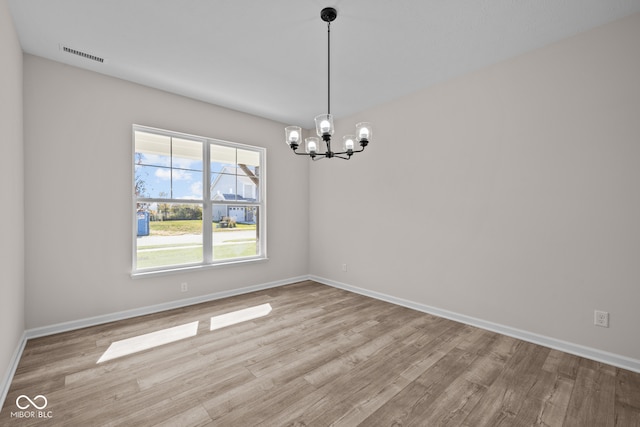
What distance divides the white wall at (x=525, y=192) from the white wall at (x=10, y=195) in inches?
150

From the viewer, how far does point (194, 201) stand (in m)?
4.00

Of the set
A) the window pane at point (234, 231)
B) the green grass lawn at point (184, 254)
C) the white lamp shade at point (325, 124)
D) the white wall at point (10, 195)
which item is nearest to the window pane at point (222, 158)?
the window pane at point (234, 231)

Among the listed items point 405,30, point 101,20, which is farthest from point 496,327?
point 101,20

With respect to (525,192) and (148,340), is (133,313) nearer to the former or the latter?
(148,340)

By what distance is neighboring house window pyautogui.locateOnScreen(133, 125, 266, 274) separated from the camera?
3.63 meters

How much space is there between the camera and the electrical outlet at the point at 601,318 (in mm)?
2445

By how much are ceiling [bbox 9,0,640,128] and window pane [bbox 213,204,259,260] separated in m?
1.78

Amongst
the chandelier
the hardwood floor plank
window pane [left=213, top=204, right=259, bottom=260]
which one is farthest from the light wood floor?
the chandelier

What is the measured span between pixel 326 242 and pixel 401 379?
301cm

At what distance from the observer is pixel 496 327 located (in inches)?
121

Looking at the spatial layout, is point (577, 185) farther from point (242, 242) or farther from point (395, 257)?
point (242, 242)

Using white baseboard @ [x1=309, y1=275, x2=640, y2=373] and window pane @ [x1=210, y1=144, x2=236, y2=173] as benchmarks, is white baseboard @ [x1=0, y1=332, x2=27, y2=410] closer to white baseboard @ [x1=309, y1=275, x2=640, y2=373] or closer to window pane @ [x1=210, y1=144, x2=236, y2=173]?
window pane @ [x1=210, y1=144, x2=236, y2=173]

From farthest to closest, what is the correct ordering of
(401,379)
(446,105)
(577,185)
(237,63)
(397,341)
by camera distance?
(446,105) → (237,63) → (397,341) → (577,185) → (401,379)

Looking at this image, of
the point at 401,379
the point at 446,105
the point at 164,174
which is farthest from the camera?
the point at 164,174
